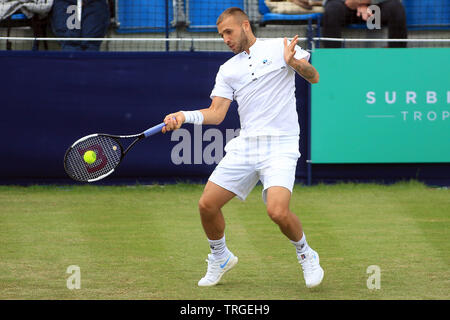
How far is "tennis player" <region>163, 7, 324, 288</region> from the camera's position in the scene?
588 centimetres

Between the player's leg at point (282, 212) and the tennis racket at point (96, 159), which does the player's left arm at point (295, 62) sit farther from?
the tennis racket at point (96, 159)

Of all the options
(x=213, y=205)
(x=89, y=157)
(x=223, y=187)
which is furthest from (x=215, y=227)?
(x=89, y=157)

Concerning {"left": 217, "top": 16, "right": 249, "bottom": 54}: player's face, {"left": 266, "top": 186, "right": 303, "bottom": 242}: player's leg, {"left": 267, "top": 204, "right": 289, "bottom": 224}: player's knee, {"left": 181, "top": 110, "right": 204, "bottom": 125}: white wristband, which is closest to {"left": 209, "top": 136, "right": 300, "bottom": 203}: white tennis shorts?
{"left": 266, "top": 186, "right": 303, "bottom": 242}: player's leg

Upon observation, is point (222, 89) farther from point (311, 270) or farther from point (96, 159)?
point (311, 270)

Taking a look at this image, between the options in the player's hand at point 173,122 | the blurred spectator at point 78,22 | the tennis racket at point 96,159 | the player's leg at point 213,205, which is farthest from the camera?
the blurred spectator at point 78,22

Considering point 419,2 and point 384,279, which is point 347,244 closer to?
point 384,279

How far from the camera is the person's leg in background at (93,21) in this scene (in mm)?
11844

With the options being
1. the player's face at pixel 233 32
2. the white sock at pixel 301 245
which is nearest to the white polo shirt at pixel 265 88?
the player's face at pixel 233 32

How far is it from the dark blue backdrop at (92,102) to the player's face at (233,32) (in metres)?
5.07

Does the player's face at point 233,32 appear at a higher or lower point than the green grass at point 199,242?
higher

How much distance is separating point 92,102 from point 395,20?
416 centimetres

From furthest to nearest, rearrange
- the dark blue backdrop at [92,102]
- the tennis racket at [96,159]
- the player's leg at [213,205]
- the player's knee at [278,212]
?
the dark blue backdrop at [92,102] → the tennis racket at [96,159] → the player's leg at [213,205] → the player's knee at [278,212]

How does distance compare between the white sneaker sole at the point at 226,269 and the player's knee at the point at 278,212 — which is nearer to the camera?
the player's knee at the point at 278,212

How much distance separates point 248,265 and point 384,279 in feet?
3.68
